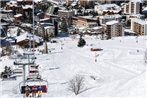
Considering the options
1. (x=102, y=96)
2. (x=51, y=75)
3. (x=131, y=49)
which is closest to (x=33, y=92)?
(x=102, y=96)

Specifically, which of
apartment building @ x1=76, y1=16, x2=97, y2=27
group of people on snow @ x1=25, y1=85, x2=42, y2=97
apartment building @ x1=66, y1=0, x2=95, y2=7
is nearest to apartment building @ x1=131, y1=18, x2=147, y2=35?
apartment building @ x1=76, y1=16, x2=97, y2=27

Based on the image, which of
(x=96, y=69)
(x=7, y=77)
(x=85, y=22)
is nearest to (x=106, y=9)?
(x=85, y=22)

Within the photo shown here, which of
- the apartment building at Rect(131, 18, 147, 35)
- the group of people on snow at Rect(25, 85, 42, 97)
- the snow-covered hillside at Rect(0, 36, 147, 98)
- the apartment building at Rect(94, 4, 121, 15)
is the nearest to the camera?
the group of people on snow at Rect(25, 85, 42, 97)

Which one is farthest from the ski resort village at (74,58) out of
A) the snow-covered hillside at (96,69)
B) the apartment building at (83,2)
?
the apartment building at (83,2)

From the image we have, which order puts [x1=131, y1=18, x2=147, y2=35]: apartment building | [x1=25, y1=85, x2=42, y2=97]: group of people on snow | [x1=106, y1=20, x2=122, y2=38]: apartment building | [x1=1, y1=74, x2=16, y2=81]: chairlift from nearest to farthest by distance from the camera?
1. [x1=25, y1=85, x2=42, y2=97]: group of people on snow
2. [x1=1, y1=74, x2=16, y2=81]: chairlift
3. [x1=106, y1=20, x2=122, y2=38]: apartment building
4. [x1=131, y1=18, x2=147, y2=35]: apartment building

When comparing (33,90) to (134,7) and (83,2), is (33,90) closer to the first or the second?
(134,7)

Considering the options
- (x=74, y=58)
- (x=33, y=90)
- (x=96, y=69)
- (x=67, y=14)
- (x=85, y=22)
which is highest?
(x=33, y=90)

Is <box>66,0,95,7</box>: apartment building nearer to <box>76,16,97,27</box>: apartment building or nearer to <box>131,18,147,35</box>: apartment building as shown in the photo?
<box>76,16,97,27</box>: apartment building
